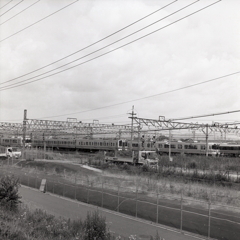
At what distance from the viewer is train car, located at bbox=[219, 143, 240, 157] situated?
56500 mm

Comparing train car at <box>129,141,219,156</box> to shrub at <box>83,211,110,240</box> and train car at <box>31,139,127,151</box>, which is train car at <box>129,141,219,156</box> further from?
shrub at <box>83,211,110,240</box>

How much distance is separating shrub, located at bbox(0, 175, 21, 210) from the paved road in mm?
1288

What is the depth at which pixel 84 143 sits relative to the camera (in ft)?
222

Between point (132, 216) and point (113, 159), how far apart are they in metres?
28.6

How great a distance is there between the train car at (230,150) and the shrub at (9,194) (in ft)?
160

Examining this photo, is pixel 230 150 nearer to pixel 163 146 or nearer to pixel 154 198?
pixel 163 146

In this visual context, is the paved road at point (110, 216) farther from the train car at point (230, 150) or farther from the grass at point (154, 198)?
the train car at point (230, 150)

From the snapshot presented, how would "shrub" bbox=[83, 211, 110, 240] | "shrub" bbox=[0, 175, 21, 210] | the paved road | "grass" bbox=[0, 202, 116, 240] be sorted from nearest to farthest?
"grass" bbox=[0, 202, 116, 240]
"shrub" bbox=[83, 211, 110, 240]
the paved road
"shrub" bbox=[0, 175, 21, 210]

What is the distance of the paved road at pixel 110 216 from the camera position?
12891 millimetres

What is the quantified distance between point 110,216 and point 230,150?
157 ft

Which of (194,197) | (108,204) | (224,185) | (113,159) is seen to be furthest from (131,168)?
(108,204)

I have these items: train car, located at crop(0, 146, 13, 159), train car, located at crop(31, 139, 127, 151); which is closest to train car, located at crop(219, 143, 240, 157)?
train car, located at crop(31, 139, 127, 151)

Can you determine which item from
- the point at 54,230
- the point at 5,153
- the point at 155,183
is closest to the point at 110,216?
the point at 54,230

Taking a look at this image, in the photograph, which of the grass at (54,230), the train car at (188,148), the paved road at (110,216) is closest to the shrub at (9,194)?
the paved road at (110,216)
